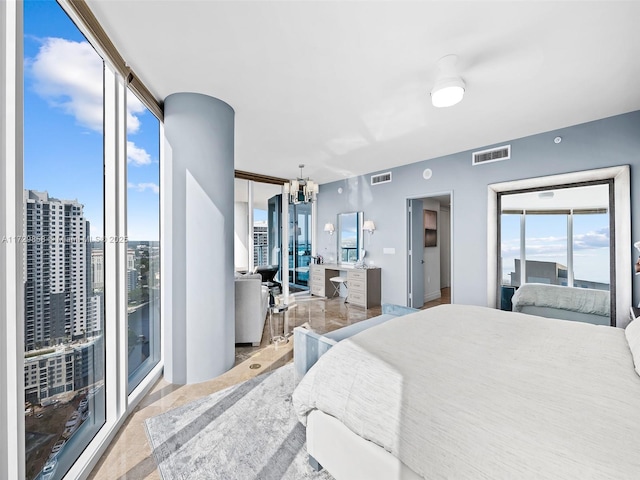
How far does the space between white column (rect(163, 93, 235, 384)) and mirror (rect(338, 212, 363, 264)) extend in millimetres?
3784

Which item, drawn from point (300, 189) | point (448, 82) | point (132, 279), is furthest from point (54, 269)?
point (300, 189)

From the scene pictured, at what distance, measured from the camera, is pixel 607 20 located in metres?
1.70

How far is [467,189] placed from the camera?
4223 millimetres

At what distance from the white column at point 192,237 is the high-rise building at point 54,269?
0.89 metres

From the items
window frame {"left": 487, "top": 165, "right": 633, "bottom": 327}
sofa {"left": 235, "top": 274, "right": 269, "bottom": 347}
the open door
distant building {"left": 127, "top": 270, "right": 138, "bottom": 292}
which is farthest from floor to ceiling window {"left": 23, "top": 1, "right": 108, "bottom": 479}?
window frame {"left": 487, "top": 165, "right": 633, "bottom": 327}

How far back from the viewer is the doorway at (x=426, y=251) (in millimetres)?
5184

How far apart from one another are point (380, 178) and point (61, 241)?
5029 millimetres

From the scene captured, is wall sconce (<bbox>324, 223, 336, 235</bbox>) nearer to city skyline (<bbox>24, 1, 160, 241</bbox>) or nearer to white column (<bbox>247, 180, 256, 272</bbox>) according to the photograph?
white column (<bbox>247, 180, 256, 272</bbox>)

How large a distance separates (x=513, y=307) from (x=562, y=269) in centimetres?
78

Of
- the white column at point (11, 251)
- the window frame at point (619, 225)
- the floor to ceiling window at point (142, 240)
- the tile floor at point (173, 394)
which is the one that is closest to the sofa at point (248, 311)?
the tile floor at point (173, 394)

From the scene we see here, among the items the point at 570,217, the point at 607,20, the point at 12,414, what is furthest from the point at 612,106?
the point at 12,414

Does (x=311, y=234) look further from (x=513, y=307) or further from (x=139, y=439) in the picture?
(x=139, y=439)

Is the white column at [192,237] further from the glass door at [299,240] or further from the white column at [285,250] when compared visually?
the glass door at [299,240]

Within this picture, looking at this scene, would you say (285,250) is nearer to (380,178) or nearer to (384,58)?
(380,178)
